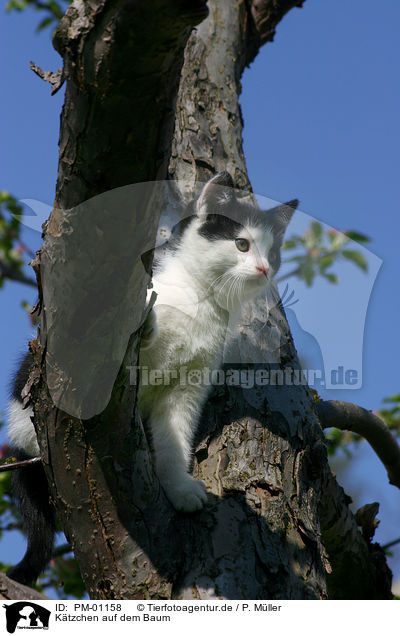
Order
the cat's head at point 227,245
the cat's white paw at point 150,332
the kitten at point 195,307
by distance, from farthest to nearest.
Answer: the cat's head at point 227,245 < the kitten at point 195,307 < the cat's white paw at point 150,332

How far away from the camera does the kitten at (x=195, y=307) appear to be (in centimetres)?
258

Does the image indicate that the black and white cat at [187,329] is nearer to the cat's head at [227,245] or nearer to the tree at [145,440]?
the cat's head at [227,245]

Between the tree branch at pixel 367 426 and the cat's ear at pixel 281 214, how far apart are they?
111 cm

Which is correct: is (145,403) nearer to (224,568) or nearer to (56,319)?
(224,568)

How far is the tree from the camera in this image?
1354 mm

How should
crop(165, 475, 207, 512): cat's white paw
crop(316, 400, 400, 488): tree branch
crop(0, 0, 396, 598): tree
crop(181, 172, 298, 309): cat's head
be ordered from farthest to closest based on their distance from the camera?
1. crop(316, 400, 400, 488): tree branch
2. crop(181, 172, 298, 309): cat's head
3. crop(165, 475, 207, 512): cat's white paw
4. crop(0, 0, 396, 598): tree

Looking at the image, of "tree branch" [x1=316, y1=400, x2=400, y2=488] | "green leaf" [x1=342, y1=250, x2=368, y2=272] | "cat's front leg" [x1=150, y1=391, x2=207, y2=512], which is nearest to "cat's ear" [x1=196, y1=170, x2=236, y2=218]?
"green leaf" [x1=342, y1=250, x2=368, y2=272]

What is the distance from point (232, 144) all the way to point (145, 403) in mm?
1910

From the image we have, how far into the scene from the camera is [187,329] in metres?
2.77

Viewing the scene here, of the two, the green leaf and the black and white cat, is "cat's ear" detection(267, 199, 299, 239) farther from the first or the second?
the green leaf

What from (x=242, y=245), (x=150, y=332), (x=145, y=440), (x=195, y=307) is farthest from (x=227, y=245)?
(x=145, y=440)

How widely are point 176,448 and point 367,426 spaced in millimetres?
1635
